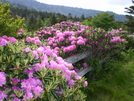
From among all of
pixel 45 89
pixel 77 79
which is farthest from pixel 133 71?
pixel 45 89

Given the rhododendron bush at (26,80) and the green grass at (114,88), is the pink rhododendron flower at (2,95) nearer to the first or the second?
the rhododendron bush at (26,80)

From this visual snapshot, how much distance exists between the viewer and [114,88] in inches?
181

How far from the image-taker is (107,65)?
5.36 metres

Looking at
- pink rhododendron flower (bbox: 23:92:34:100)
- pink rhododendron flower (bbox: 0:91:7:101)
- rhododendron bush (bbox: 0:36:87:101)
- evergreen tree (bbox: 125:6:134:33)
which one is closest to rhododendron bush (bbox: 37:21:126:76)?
rhododendron bush (bbox: 0:36:87:101)

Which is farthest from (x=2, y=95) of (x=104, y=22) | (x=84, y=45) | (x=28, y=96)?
(x=104, y=22)

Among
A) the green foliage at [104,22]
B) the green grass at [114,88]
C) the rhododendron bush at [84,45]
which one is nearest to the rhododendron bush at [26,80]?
the rhododendron bush at [84,45]

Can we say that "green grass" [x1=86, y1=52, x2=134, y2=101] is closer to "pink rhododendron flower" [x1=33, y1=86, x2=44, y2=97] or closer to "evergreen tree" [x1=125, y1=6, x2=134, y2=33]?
"pink rhododendron flower" [x1=33, y1=86, x2=44, y2=97]

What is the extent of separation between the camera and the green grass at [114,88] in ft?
13.4

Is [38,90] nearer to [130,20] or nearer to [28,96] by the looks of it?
[28,96]

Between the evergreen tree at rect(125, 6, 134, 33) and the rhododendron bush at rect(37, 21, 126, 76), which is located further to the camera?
the evergreen tree at rect(125, 6, 134, 33)

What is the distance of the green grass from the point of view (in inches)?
161

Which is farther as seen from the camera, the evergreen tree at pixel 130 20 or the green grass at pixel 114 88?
the evergreen tree at pixel 130 20

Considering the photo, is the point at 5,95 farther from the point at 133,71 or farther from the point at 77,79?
the point at 133,71

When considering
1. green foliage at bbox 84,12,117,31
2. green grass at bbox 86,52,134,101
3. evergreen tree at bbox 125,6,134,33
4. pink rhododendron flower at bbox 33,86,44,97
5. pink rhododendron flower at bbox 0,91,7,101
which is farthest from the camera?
evergreen tree at bbox 125,6,134,33
